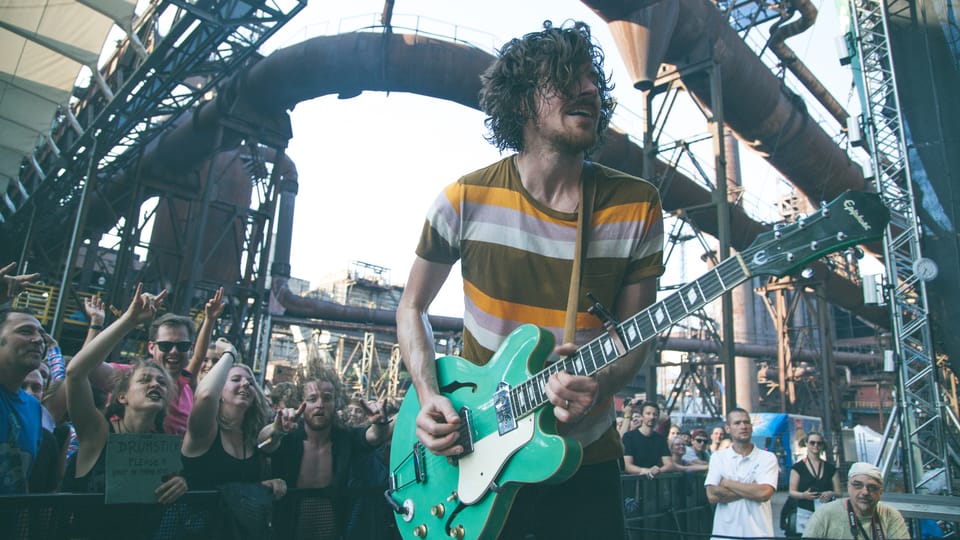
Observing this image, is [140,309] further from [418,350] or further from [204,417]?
[418,350]

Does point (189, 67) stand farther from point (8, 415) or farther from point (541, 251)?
point (541, 251)

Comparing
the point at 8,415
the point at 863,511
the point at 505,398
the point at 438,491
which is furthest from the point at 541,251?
the point at 863,511

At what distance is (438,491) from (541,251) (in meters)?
0.85

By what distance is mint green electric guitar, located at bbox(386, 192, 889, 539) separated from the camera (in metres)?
1.49

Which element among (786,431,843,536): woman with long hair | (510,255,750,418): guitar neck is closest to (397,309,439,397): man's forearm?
(510,255,750,418): guitar neck

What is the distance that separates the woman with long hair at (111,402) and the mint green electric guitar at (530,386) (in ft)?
5.02

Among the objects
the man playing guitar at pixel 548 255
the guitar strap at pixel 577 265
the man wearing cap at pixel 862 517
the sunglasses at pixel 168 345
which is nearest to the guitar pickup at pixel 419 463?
the man playing guitar at pixel 548 255

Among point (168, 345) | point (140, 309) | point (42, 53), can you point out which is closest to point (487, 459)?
point (140, 309)

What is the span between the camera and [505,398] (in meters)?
1.70

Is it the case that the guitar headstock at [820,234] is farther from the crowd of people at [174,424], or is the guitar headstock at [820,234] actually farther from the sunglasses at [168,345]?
the sunglasses at [168,345]

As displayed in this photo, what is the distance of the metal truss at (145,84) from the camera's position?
11055 mm

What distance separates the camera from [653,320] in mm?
1510

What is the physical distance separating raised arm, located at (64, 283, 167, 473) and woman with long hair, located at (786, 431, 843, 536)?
249 inches

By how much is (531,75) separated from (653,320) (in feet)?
2.93
